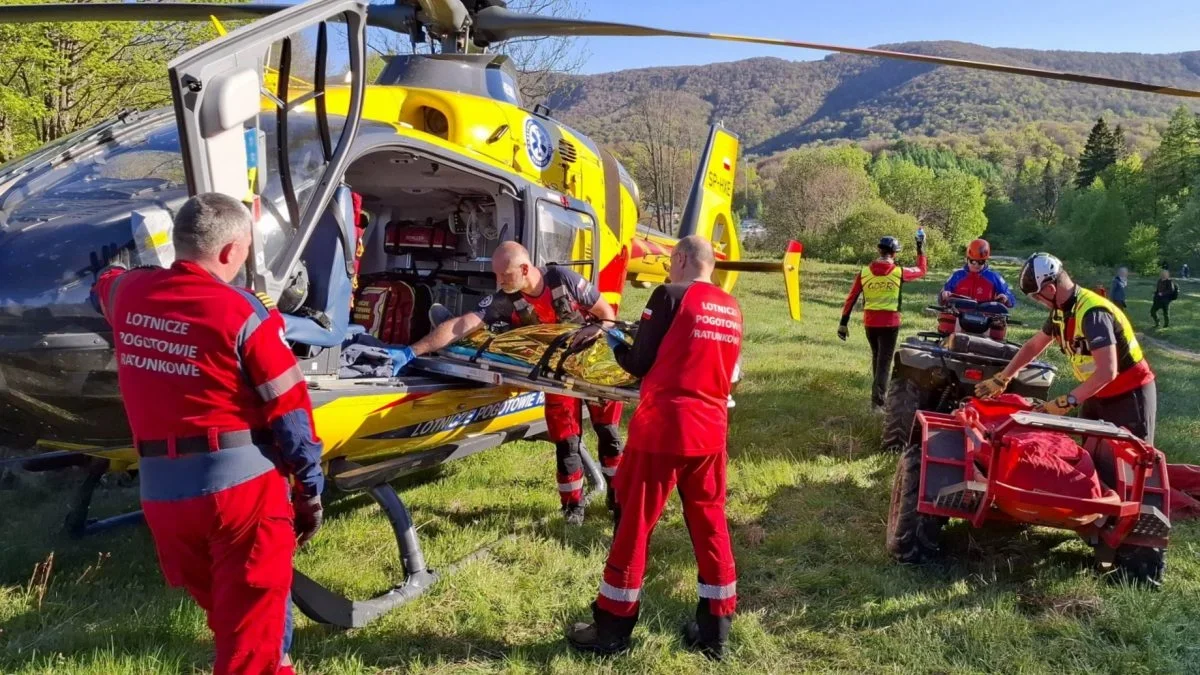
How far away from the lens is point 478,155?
4789mm

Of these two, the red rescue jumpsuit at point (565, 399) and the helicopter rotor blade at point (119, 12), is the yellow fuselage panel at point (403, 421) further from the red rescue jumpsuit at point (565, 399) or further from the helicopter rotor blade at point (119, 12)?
the helicopter rotor blade at point (119, 12)

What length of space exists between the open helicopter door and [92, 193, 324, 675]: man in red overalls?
15.9 inches

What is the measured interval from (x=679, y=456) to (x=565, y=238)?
2.62 metres

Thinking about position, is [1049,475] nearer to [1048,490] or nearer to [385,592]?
[1048,490]

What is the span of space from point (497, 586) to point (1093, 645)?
269 centimetres

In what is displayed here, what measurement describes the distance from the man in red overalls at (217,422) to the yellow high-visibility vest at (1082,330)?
4.18m

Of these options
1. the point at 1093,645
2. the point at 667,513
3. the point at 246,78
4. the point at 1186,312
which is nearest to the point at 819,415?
the point at 667,513

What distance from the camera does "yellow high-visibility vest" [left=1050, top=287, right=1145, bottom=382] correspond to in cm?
439

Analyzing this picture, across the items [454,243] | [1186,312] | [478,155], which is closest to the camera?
[478,155]

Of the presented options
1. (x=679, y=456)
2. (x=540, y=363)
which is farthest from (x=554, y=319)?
(x=679, y=456)

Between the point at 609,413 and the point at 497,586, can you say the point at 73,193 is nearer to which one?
the point at 497,586

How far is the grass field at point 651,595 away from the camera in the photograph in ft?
10.6

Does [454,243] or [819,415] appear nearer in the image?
[454,243]

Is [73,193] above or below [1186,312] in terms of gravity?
above
